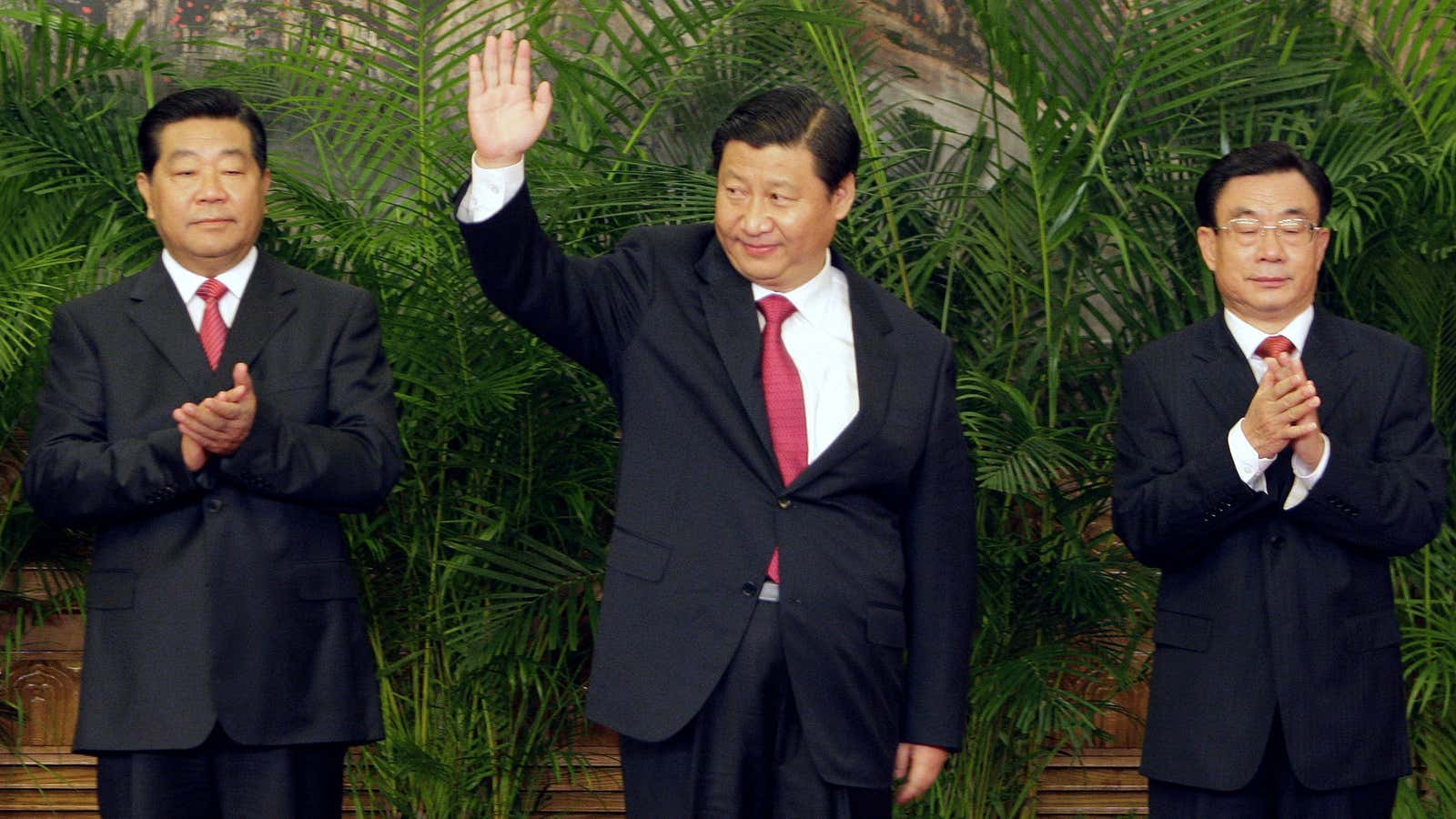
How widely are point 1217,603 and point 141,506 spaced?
162 centimetres

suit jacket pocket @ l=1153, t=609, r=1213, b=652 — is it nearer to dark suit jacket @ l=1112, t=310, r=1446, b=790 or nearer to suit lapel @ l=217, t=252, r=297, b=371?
dark suit jacket @ l=1112, t=310, r=1446, b=790

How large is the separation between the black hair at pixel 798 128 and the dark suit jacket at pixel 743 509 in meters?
Result: 0.17

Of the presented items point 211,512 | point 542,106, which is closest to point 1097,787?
point 211,512

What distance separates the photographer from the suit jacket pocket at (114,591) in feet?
8.85

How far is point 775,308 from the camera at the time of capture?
2.66 m

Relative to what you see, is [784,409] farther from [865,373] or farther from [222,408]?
[222,408]

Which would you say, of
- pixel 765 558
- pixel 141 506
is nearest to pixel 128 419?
pixel 141 506

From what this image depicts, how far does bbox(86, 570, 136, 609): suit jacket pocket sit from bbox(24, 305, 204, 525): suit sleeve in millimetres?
93

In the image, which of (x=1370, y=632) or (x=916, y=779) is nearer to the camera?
(x=916, y=779)

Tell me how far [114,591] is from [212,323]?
44cm

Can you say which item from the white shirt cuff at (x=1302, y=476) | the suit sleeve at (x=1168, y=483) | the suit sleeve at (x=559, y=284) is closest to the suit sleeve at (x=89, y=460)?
the suit sleeve at (x=559, y=284)

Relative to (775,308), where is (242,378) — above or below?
below

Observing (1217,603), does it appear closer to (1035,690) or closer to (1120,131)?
(1035,690)

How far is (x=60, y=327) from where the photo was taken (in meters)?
2.81
